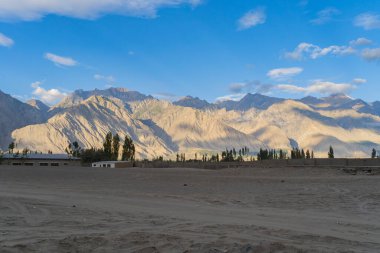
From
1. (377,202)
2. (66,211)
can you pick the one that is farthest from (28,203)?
(377,202)

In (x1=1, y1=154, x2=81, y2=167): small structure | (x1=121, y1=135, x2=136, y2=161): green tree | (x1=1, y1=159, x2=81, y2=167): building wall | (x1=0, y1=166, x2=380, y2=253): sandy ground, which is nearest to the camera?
(x1=0, y1=166, x2=380, y2=253): sandy ground

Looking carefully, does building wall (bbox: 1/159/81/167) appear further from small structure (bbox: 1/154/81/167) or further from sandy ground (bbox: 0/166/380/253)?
sandy ground (bbox: 0/166/380/253)

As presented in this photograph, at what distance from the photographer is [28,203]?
16312 mm

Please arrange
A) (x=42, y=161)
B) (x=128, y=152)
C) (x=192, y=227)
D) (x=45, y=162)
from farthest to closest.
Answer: (x=128, y=152)
(x=42, y=161)
(x=45, y=162)
(x=192, y=227)

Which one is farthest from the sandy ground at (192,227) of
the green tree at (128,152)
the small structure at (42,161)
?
the green tree at (128,152)

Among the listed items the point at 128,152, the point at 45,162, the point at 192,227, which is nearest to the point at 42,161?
the point at 45,162

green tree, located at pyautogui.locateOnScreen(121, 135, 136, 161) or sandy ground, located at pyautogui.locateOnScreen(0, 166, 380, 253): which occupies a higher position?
green tree, located at pyautogui.locateOnScreen(121, 135, 136, 161)

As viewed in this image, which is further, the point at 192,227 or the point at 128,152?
the point at 128,152

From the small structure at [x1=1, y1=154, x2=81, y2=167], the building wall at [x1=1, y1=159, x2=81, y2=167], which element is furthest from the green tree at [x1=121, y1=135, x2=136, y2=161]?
the building wall at [x1=1, y1=159, x2=81, y2=167]

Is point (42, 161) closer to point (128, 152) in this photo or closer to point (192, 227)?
point (128, 152)

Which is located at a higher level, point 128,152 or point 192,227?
point 128,152

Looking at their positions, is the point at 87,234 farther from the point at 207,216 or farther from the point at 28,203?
the point at 28,203

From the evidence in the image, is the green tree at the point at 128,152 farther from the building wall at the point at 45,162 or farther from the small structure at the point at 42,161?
the building wall at the point at 45,162

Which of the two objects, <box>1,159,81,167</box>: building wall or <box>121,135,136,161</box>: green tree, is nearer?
<box>1,159,81,167</box>: building wall
